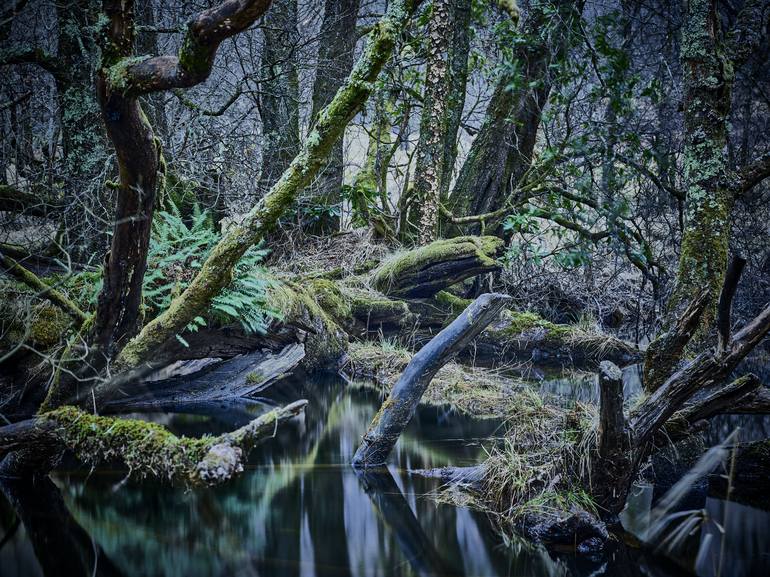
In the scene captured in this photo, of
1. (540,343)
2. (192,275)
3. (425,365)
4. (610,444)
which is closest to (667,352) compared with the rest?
(610,444)

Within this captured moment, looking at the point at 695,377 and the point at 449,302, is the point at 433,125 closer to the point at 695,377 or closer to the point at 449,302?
the point at 449,302

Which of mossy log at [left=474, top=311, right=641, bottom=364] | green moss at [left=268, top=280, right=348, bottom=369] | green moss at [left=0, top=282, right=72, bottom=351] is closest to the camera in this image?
green moss at [left=0, top=282, right=72, bottom=351]

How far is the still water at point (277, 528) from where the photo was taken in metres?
3.54

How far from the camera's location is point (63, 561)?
358 centimetres

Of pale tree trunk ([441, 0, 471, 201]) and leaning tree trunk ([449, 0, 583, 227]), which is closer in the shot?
pale tree trunk ([441, 0, 471, 201])

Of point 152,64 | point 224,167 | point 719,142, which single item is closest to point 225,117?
point 224,167

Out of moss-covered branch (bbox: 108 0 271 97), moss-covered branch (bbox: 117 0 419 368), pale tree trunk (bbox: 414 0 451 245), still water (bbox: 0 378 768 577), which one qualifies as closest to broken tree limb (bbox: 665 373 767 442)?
still water (bbox: 0 378 768 577)

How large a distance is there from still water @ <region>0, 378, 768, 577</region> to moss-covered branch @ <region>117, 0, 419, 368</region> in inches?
43.6

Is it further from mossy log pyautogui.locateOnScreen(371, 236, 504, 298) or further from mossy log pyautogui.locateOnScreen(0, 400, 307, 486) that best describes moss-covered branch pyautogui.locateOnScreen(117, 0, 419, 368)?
mossy log pyautogui.locateOnScreen(371, 236, 504, 298)

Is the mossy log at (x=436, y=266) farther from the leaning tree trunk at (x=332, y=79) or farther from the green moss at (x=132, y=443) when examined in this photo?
the green moss at (x=132, y=443)

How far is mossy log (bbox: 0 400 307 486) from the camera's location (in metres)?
3.12

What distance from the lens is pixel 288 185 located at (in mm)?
4652

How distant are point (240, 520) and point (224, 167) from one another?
18.1 feet

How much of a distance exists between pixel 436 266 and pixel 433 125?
87.7 inches
